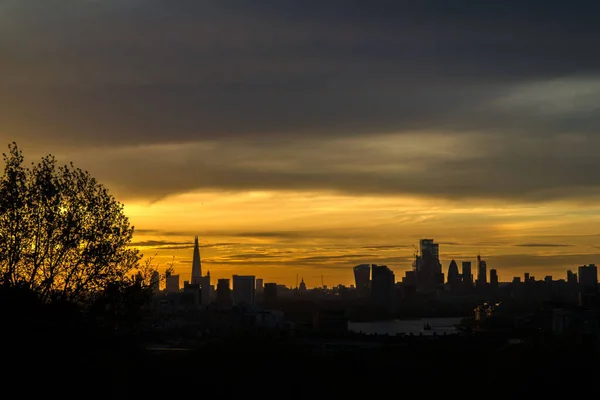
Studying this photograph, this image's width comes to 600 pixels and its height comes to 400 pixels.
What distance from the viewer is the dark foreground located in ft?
102

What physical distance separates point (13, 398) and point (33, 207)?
334 inches

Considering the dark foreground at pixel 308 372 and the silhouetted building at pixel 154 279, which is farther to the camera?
the silhouetted building at pixel 154 279

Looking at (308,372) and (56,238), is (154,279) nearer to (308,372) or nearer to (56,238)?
(56,238)

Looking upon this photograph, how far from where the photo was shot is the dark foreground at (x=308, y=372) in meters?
31.0

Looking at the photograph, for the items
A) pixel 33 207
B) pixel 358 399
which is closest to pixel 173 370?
pixel 358 399

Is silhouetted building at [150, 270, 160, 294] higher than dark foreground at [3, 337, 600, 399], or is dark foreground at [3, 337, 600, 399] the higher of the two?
silhouetted building at [150, 270, 160, 294]

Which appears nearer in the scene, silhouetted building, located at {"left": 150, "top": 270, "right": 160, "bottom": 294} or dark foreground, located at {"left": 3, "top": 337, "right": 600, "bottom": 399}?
dark foreground, located at {"left": 3, "top": 337, "right": 600, "bottom": 399}

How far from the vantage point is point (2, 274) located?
29.8m

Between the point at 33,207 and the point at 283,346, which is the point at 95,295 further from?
the point at 283,346

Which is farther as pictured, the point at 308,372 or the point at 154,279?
the point at 308,372

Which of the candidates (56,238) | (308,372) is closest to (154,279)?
(56,238)

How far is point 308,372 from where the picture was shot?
5409cm

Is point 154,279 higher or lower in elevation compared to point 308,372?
higher

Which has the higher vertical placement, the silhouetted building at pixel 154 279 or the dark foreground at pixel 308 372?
the silhouetted building at pixel 154 279
